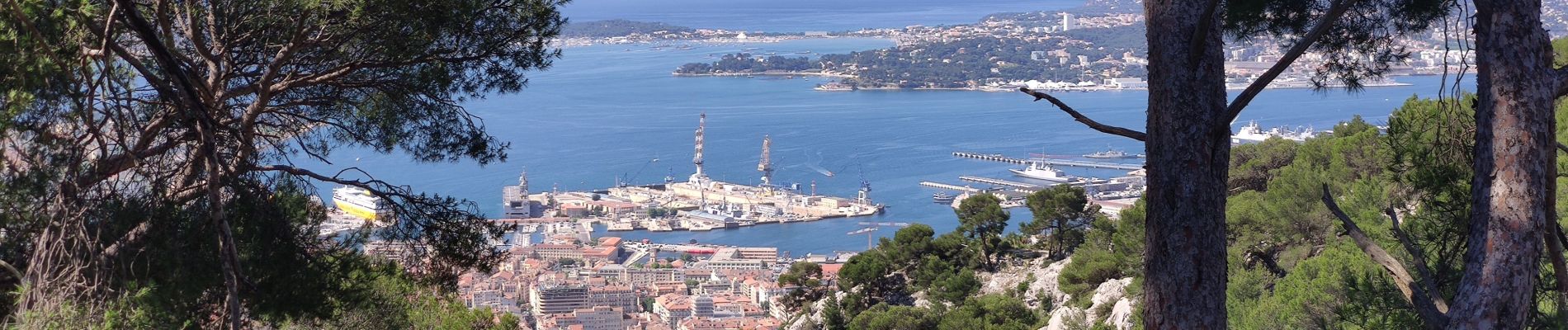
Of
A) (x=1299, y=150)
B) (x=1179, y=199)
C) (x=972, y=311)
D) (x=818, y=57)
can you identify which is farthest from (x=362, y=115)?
(x=818, y=57)

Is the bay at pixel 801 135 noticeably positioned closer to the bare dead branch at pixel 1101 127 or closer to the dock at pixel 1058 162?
the dock at pixel 1058 162

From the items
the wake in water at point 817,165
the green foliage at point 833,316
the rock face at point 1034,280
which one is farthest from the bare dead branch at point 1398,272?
the wake in water at point 817,165

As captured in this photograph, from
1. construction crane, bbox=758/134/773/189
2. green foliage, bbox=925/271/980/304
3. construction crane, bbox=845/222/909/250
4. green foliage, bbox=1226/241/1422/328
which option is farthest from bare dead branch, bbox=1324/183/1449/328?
construction crane, bbox=758/134/773/189

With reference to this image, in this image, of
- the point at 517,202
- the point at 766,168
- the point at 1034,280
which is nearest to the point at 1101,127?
the point at 1034,280

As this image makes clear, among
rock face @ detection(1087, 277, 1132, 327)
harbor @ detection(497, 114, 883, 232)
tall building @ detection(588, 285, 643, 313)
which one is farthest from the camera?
harbor @ detection(497, 114, 883, 232)

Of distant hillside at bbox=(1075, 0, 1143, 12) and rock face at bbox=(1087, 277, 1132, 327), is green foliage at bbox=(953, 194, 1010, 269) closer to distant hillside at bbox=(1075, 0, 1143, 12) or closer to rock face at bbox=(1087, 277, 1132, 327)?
rock face at bbox=(1087, 277, 1132, 327)

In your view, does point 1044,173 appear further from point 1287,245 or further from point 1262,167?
point 1287,245

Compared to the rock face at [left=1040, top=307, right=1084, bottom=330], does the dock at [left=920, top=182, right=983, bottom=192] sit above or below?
below

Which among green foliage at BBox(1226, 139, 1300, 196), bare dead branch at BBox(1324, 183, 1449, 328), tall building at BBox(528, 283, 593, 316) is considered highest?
bare dead branch at BBox(1324, 183, 1449, 328)
